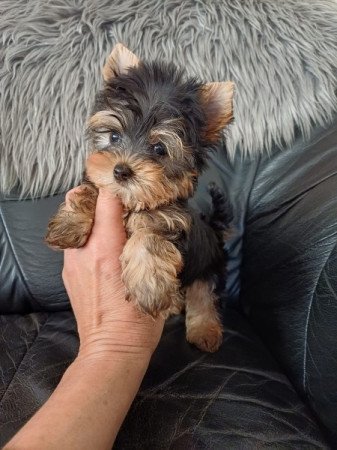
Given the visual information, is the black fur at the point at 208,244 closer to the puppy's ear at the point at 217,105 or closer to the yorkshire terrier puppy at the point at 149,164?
the yorkshire terrier puppy at the point at 149,164

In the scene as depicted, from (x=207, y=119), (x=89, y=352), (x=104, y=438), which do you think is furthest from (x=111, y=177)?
(x=104, y=438)

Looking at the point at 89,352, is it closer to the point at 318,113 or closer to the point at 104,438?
the point at 104,438

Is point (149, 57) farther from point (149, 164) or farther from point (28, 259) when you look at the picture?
point (28, 259)

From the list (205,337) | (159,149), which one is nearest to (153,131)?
(159,149)

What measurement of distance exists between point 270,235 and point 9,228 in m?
0.95

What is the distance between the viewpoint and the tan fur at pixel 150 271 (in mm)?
1214

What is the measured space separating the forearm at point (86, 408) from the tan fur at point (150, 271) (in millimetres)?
161

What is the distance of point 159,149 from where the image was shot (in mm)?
1312

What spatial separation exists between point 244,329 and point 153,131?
0.82 meters

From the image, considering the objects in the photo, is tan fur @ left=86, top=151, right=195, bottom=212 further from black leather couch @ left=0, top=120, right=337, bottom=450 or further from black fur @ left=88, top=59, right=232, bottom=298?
black leather couch @ left=0, top=120, right=337, bottom=450

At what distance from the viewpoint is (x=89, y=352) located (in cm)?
126

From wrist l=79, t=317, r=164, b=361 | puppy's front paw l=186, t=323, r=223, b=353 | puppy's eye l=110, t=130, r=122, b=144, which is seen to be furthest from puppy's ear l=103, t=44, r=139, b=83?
puppy's front paw l=186, t=323, r=223, b=353

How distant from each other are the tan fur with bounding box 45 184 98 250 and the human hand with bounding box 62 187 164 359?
0.07 ft

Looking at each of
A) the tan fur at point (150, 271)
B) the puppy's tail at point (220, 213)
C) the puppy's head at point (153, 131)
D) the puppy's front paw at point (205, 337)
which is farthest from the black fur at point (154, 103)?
the puppy's front paw at point (205, 337)
